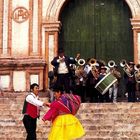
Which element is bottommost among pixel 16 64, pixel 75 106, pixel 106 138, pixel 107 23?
pixel 106 138

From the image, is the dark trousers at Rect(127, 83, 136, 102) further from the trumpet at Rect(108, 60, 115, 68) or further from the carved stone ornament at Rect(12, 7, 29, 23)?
the carved stone ornament at Rect(12, 7, 29, 23)

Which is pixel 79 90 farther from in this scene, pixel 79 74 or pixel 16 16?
pixel 16 16

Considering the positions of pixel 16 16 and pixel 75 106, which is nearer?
pixel 75 106

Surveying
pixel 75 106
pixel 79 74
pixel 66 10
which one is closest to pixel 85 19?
pixel 66 10

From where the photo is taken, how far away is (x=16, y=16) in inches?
710

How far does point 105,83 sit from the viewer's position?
1443 centimetres

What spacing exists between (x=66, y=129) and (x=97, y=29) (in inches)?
394

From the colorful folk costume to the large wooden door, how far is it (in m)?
9.27

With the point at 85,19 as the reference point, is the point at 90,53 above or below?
below

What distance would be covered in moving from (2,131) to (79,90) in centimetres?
388

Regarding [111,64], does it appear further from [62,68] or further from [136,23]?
[62,68]

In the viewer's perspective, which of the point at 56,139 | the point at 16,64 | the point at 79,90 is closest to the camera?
the point at 56,139

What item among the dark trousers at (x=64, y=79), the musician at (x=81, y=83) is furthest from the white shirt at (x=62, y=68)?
the musician at (x=81, y=83)

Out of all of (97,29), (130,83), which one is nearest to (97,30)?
(97,29)
